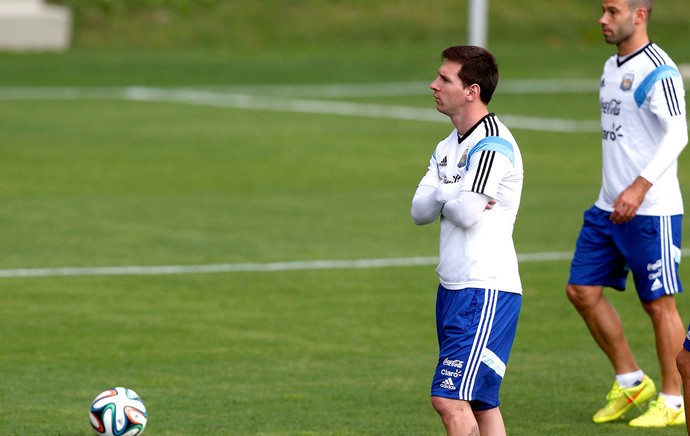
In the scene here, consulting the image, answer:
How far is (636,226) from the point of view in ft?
28.0

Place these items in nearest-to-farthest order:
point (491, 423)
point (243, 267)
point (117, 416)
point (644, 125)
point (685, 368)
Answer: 1. point (685, 368)
2. point (491, 423)
3. point (117, 416)
4. point (644, 125)
5. point (243, 267)

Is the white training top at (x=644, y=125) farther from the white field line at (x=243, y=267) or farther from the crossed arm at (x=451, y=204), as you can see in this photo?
the white field line at (x=243, y=267)

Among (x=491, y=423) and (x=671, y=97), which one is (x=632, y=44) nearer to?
(x=671, y=97)

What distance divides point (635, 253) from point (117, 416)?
10.8 feet

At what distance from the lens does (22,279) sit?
41.9 feet

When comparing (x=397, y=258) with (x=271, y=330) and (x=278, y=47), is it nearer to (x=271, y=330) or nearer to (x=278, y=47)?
(x=271, y=330)

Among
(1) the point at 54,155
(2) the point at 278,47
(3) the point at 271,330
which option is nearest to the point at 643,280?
(3) the point at 271,330

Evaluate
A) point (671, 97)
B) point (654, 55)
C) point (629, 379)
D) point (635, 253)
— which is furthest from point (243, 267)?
point (671, 97)

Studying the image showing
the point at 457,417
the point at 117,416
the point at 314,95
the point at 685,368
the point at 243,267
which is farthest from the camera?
the point at 314,95

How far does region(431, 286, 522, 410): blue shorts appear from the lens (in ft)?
21.5

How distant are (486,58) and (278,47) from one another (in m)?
32.9

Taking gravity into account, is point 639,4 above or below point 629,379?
above

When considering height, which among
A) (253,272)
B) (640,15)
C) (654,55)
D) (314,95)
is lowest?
(654,55)

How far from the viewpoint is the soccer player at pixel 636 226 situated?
27.8 ft
